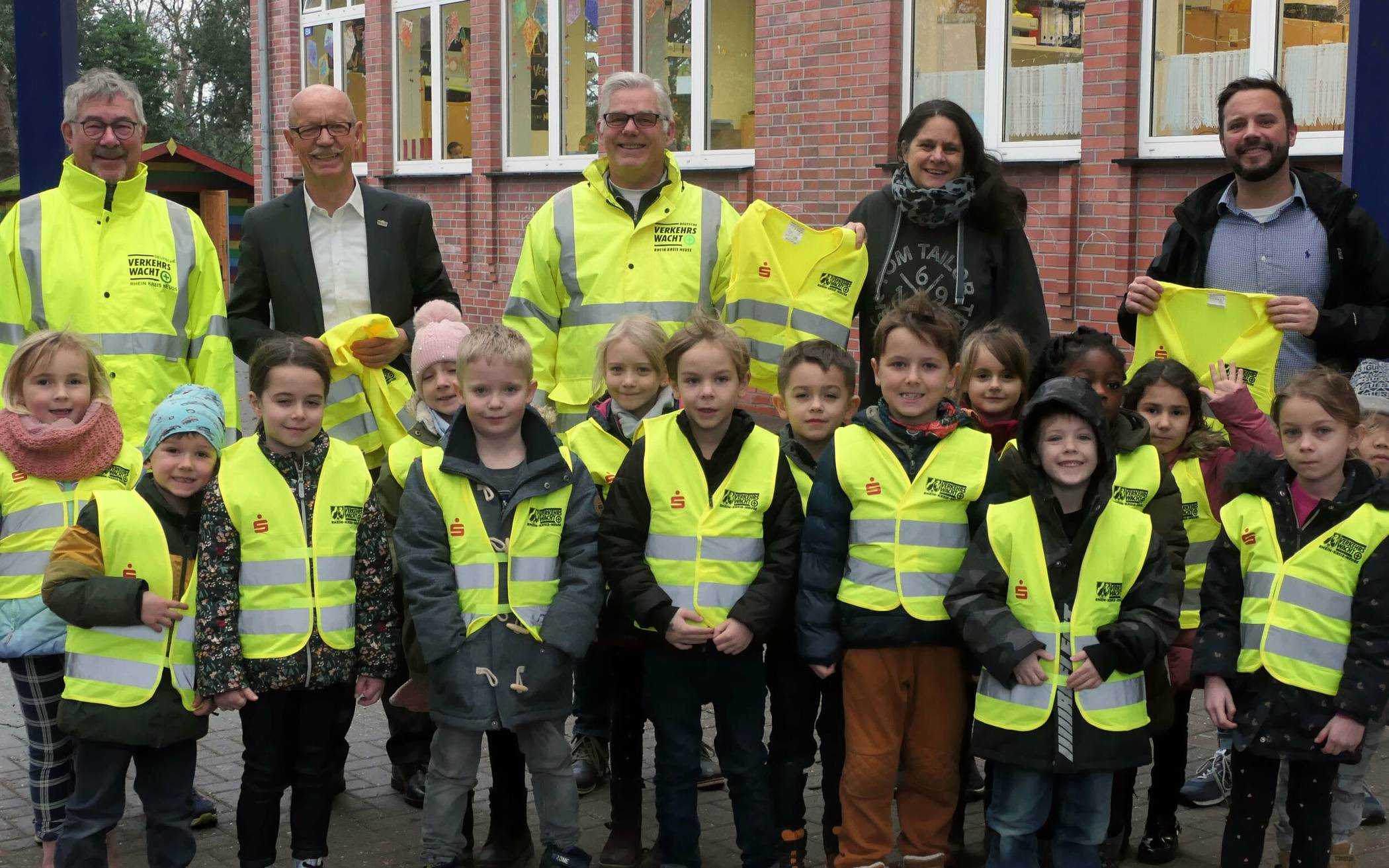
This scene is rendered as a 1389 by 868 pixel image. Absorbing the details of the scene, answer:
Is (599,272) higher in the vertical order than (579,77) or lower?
lower

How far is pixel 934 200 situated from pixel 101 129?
2717 millimetres

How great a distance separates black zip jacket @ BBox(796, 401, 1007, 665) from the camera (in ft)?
14.7

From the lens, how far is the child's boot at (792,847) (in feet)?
15.4

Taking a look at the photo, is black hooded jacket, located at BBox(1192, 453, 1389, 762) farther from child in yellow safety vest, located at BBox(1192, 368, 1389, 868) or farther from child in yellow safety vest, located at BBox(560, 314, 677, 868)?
child in yellow safety vest, located at BBox(560, 314, 677, 868)

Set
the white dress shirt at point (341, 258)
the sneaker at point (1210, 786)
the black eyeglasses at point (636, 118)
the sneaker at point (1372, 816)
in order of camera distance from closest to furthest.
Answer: the sneaker at point (1372, 816)
the black eyeglasses at point (636, 118)
the sneaker at point (1210, 786)
the white dress shirt at point (341, 258)

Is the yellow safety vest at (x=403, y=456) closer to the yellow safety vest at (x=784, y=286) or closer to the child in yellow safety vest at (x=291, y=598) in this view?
the child in yellow safety vest at (x=291, y=598)

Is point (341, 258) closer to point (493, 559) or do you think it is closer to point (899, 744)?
point (493, 559)

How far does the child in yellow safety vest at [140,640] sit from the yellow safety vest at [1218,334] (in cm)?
290

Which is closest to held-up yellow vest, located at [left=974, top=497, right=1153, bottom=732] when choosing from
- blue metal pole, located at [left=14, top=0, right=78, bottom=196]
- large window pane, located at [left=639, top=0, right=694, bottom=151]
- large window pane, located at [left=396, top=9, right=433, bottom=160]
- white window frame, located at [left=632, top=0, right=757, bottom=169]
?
blue metal pole, located at [left=14, top=0, right=78, bottom=196]

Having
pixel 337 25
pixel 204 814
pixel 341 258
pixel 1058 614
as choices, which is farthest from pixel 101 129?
pixel 337 25

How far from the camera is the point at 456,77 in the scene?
16.2 m

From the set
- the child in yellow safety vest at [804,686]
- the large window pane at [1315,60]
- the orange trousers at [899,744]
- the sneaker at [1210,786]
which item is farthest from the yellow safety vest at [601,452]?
the large window pane at [1315,60]

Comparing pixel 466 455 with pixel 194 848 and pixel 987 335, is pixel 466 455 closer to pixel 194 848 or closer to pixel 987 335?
pixel 194 848

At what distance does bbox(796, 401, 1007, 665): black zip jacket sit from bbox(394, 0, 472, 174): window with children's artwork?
11723 mm
